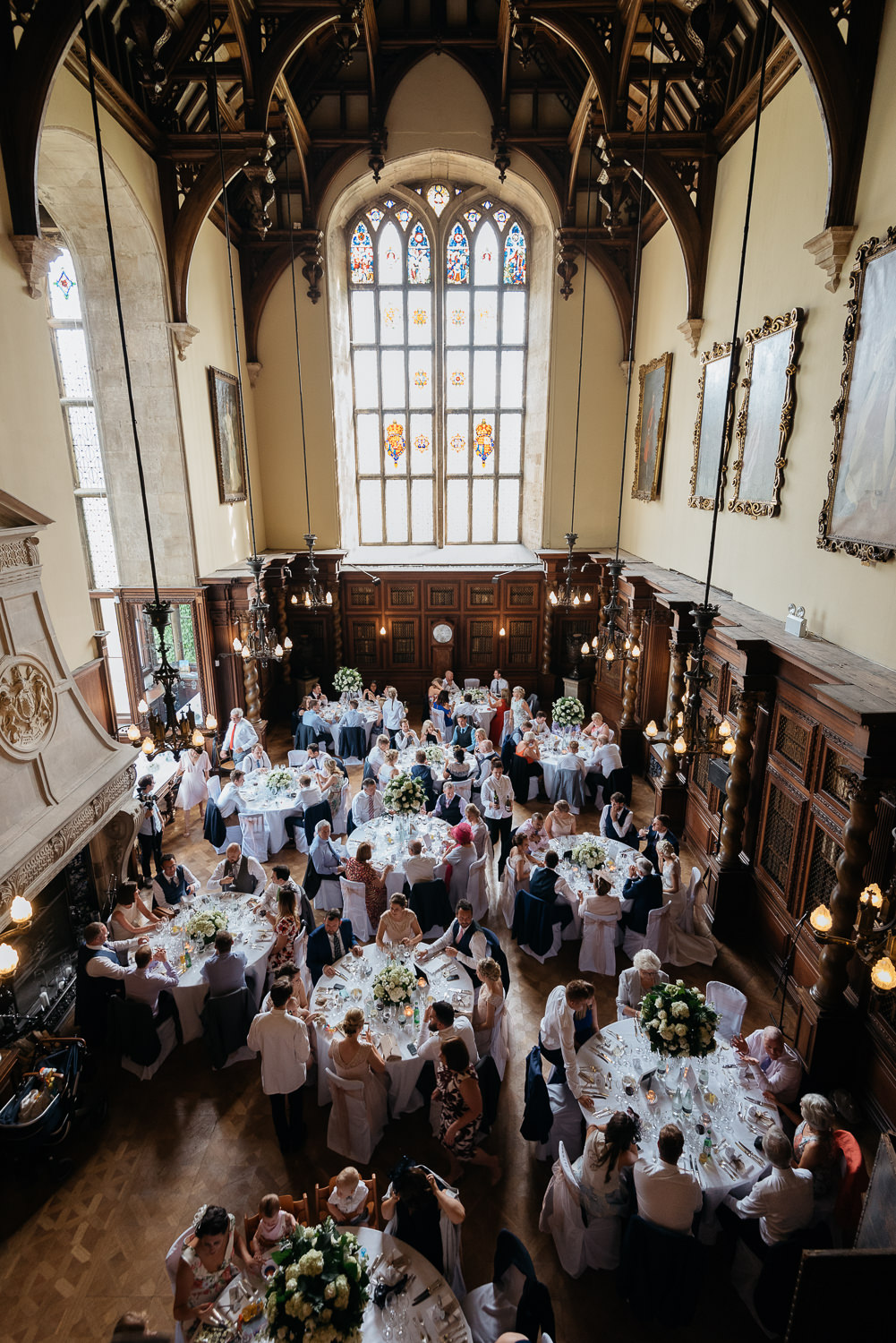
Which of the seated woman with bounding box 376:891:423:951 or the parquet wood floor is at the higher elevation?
the seated woman with bounding box 376:891:423:951

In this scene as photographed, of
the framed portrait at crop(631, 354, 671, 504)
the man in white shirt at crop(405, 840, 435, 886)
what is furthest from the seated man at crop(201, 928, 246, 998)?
the framed portrait at crop(631, 354, 671, 504)

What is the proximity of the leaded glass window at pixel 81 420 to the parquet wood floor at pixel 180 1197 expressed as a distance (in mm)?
8368

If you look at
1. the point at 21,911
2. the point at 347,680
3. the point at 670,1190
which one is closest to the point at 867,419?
the point at 670,1190

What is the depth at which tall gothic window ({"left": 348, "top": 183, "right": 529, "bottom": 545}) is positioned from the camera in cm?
1476

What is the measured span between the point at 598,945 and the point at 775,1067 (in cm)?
235

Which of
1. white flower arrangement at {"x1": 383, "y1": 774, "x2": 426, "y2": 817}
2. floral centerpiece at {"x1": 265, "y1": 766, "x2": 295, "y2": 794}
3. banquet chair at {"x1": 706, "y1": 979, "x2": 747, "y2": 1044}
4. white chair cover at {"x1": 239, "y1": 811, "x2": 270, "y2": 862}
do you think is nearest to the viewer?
banquet chair at {"x1": 706, "y1": 979, "x2": 747, "y2": 1044}

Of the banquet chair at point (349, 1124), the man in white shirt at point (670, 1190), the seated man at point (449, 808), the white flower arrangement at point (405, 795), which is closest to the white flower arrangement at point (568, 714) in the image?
the seated man at point (449, 808)

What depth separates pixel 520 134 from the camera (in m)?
13.2

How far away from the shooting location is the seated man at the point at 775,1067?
16.0 feet

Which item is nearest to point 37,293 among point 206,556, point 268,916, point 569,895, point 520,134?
point 206,556

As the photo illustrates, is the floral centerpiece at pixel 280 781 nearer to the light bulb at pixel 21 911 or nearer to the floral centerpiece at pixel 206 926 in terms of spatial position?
the floral centerpiece at pixel 206 926

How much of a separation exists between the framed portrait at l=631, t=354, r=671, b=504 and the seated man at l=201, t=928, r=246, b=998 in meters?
10.0

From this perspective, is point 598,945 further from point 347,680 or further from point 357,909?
point 347,680

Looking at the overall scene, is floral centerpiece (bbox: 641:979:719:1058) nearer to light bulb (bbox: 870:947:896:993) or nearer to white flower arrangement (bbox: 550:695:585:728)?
light bulb (bbox: 870:947:896:993)
